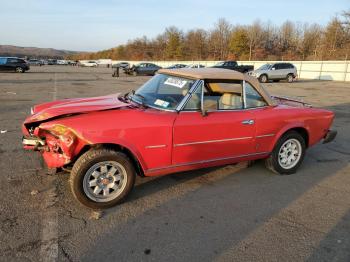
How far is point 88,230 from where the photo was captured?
129 inches

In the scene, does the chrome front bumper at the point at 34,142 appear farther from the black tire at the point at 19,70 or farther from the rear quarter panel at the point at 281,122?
the black tire at the point at 19,70

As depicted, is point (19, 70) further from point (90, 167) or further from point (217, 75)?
point (90, 167)

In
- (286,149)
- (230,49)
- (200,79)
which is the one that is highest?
(230,49)

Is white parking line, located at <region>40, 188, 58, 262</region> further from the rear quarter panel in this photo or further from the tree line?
the tree line

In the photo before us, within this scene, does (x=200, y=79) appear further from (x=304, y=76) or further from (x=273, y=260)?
(x=304, y=76)

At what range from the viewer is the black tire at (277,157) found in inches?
192

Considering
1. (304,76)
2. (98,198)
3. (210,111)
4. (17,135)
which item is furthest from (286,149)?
(304,76)

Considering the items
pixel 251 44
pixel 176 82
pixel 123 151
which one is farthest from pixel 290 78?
pixel 251 44

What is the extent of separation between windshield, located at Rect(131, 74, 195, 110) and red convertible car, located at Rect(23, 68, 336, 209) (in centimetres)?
1

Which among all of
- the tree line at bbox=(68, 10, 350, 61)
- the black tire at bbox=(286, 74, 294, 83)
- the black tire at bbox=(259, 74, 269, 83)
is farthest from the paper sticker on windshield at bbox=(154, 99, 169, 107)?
the tree line at bbox=(68, 10, 350, 61)

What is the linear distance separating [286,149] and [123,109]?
2775 millimetres

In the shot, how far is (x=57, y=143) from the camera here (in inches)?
142

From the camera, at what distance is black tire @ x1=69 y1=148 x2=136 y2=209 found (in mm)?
3529

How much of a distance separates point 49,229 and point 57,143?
968 mm
